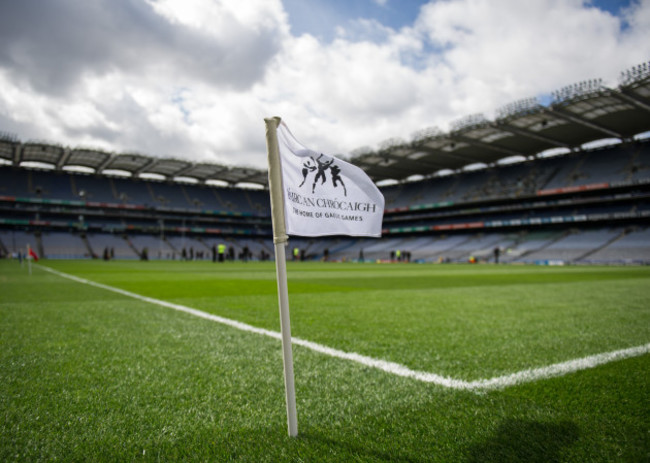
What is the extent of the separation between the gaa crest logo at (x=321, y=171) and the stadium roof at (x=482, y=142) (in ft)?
109

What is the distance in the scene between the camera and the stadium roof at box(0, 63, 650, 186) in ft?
98.0

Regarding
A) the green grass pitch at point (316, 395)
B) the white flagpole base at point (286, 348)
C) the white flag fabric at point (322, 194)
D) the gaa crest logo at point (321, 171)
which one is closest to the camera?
the green grass pitch at point (316, 395)

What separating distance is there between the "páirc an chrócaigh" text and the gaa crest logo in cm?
7

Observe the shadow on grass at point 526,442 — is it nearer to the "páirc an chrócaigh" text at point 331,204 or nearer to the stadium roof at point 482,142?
the "páirc an chrócaigh" text at point 331,204

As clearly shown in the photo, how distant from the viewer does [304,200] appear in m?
2.25

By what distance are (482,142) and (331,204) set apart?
43393mm

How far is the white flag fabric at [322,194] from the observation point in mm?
2164

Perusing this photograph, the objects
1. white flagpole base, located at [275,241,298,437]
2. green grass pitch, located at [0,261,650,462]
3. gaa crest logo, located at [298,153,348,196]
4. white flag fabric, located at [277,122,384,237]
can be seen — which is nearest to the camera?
green grass pitch, located at [0,261,650,462]

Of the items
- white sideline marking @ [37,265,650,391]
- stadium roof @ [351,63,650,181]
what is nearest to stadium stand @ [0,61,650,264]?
stadium roof @ [351,63,650,181]

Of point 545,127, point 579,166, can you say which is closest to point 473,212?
point 579,166

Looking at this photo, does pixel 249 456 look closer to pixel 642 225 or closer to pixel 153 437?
pixel 153 437

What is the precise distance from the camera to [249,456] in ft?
5.79

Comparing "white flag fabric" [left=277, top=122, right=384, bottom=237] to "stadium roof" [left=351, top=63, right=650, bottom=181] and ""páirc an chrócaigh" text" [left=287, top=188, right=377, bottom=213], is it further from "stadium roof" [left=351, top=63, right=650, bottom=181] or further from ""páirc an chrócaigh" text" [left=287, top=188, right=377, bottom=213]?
"stadium roof" [left=351, top=63, right=650, bottom=181]

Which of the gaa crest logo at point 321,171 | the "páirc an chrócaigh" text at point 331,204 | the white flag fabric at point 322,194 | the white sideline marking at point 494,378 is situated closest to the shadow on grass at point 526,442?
the white sideline marking at point 494,378
